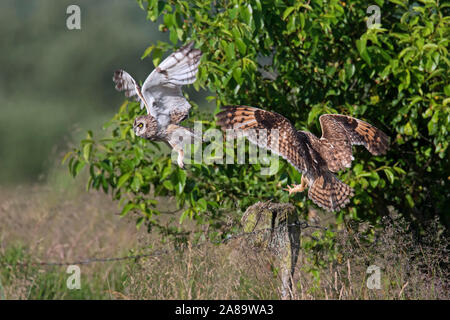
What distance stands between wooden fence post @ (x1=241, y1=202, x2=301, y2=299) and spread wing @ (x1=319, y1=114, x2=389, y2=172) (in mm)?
357

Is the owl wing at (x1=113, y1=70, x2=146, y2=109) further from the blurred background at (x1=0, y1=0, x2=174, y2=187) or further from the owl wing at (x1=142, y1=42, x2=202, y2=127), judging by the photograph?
the blurred background at (x1=0, y1=0, x2=174, y2=187)

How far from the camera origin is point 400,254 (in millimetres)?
3455

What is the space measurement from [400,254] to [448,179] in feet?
4.96

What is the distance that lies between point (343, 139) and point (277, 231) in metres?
0.60

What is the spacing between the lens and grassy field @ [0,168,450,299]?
A: 3.44m

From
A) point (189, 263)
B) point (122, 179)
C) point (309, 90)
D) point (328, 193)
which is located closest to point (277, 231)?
point (328, 193)

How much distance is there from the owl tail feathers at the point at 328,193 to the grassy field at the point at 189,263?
0.89ft

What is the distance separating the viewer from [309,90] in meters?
4.29

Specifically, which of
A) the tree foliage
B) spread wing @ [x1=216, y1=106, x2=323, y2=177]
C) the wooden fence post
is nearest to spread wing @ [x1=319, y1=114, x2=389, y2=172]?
spread wing @ [x1=216, y1=106, x2=323, y2=177]

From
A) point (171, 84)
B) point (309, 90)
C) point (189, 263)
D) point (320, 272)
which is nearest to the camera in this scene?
point (171, 84)

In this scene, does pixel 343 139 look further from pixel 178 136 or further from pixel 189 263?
pixel 189 263

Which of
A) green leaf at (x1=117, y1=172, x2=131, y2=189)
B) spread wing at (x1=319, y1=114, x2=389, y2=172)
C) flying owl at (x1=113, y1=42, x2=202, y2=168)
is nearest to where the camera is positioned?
flying owl at (x1=113, y1=42, x2=202, y2=168)

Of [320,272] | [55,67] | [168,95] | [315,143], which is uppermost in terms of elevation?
[55,67]

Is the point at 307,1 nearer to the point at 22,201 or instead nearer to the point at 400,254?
the point at 400,254
